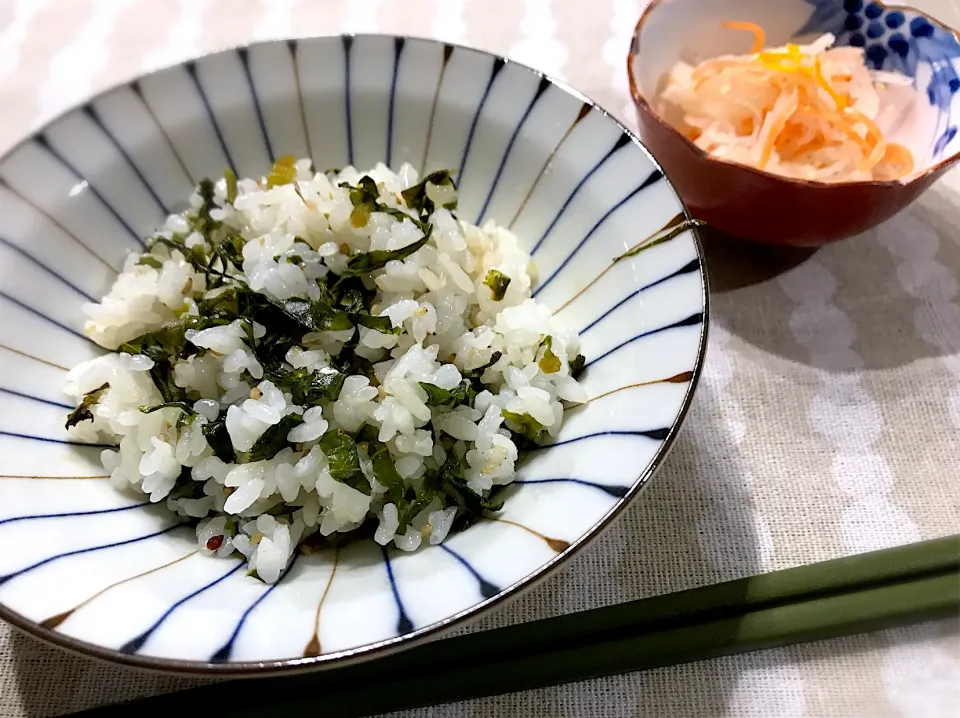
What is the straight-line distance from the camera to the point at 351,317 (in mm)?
1216

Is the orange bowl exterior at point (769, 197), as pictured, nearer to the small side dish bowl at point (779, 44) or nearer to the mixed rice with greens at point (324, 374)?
the small side dish bowl at point (779, 44)

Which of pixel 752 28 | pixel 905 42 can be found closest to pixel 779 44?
pixel 752 28

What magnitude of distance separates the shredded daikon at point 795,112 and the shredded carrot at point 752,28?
0.02 m

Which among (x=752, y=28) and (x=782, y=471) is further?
(x=752, y=28)

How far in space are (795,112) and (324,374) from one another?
1.24 m

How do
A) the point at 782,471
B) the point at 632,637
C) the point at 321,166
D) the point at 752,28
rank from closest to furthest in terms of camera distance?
the point at 632,637 → the point at 782,471 → the point at 321,166 → the point at 752,28

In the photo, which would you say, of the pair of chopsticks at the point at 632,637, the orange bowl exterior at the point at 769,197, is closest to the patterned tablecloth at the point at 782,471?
the pair of chopsticks at the point at 632,637

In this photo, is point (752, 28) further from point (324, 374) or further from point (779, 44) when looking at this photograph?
point (324, 374)

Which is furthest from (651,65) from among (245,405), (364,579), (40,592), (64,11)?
(64,11)

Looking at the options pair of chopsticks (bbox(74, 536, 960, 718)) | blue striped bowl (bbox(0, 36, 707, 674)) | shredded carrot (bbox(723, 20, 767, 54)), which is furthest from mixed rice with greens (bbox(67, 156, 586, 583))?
shredded carrot (bbox(723, 20, 767, 54))

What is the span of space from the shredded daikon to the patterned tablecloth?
8.6 inches

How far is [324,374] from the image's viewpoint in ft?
3.80

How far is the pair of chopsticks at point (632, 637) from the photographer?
1.07 metres

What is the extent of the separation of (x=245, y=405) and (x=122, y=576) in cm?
29
